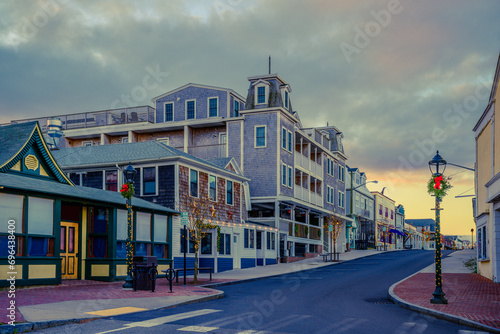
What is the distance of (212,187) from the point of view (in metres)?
31.8

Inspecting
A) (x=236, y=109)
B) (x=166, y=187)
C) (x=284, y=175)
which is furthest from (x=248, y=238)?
(x=236, y=109)

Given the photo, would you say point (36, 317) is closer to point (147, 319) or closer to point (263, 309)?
point (147, 319)

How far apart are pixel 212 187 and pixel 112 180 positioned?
564cm

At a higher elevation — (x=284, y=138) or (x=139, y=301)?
(x=284, y=138)

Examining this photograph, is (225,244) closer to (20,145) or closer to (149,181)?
(149,181)

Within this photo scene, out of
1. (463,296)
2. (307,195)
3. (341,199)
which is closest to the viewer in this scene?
(463,296)

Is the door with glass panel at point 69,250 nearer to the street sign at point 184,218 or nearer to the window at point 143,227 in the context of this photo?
the window at point 143,227

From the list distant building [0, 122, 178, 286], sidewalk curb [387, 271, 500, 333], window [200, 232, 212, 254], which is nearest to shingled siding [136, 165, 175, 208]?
distant building [0, 122, 178, 286]

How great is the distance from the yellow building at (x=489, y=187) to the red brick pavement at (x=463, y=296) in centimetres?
126

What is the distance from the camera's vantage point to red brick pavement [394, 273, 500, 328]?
12656 millimetres

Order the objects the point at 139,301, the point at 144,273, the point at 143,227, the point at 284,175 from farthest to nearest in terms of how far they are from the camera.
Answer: the point at 284,175 < the point at 143,227 < the point at 144,273 < the point at 139,301

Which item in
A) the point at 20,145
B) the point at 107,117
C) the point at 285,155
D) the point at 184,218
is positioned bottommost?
the point at 184,218

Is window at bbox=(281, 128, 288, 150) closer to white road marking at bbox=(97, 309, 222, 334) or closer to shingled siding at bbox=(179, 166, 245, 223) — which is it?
shingled siding at bbox=(179, 166, 245, 223)

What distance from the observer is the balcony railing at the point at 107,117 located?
141ft
